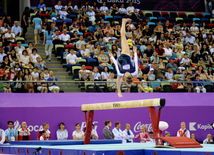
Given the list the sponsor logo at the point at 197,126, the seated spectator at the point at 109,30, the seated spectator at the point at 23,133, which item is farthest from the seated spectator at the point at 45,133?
the seated spectator at the point at 109,30

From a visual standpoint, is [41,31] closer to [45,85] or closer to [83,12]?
[83,12]

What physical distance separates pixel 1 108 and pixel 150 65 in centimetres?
619

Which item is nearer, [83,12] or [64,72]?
[64,72]

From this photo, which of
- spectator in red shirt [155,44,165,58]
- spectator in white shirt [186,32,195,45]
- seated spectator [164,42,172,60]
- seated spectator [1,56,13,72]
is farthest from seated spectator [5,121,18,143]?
spectator in white shirt [186,32,195,45]

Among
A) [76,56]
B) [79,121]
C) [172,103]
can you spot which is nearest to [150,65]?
[172,103]

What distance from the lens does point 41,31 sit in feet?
48.8

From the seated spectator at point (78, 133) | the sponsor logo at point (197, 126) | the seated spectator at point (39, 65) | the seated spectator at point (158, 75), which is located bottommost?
the sponsor logo at point (197, 126)

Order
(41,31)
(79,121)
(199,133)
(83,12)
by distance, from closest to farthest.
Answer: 1. (79,121)
2. (199,133)
3. (41,31)
4. (83,12)

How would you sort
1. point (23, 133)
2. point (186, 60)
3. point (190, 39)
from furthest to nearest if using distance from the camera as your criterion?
1. point (190, 39)
2. point (186, 60)
3. point (23, 133)

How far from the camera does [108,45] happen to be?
567 inches

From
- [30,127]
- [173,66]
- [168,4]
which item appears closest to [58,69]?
[30,127]

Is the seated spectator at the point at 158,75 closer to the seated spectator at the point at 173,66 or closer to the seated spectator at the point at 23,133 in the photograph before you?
the seated spectator at the point at 173,66

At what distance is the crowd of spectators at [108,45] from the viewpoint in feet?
39.7

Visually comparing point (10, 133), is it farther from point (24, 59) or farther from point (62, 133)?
point (24, 59)
